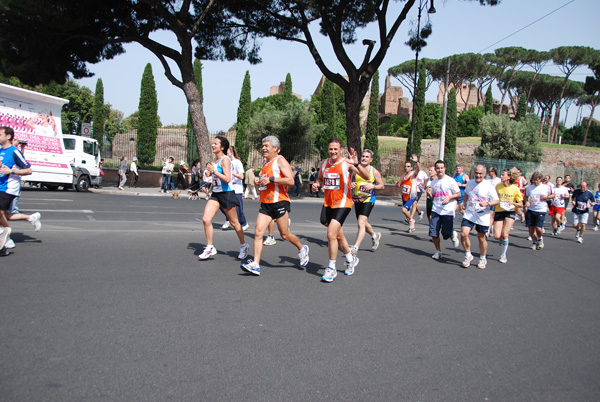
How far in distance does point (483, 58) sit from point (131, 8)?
178 ft

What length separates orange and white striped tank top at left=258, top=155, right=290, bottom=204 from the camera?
20.8ft

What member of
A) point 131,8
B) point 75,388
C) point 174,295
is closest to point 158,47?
point 131,8

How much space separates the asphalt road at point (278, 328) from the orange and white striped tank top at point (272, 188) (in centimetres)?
105

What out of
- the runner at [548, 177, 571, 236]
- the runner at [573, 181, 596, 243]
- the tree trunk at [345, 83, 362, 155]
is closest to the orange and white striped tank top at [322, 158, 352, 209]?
the runner at [573, 181, 596, 243]

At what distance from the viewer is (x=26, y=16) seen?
17078 mm

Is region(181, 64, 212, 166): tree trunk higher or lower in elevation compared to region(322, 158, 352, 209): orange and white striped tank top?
higher

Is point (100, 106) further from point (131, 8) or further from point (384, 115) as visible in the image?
point (384, 115)

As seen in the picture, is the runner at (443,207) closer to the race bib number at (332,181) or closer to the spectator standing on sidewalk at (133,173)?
the race bib number at (332,181)

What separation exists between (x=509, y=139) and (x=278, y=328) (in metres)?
43.7

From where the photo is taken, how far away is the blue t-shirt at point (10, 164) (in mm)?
6504

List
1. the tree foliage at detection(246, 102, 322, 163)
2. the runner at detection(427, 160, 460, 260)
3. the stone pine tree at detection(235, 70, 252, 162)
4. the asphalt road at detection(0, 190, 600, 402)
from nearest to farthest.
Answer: the asphalt road at detection(0, 190, 600, 402) → the runner at detection(427, 160, 460, 260) → the tree foliage at detection(246, 102, 322, 163) → the stone pine tree at detection(235, 70, 252, 162)

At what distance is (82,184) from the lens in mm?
19875

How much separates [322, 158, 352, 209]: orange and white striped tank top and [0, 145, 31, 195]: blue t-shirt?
4312 millimetres

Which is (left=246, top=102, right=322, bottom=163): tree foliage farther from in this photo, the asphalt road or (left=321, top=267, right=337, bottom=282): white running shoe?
(left=321, top=267, right=337, bottom=282): white running shoe
